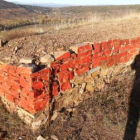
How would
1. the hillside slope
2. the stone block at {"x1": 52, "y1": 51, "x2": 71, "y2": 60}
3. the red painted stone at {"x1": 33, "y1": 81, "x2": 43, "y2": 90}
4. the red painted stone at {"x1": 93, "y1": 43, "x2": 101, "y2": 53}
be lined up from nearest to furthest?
the red painted stone at {"x1": 33, "y1": 81, "x2": 43, "y2": 90}
the stone block at {"x1": 52, "y1": 51, "x2": 71, "y2": 60}
the red painted stone at {"x1": 93, "y1": 43, "x2": 101, "y2": 53}
the hillside slope

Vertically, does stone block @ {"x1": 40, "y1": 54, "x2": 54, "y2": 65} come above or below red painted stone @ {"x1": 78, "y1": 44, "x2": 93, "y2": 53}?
below

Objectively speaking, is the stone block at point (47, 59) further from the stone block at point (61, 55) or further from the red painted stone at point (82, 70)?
the red painted stone at point (82, 70)

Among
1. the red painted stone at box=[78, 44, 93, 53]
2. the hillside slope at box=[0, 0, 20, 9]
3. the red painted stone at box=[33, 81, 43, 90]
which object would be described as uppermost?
the hillside slope at box=[0, 0, 20, 9]

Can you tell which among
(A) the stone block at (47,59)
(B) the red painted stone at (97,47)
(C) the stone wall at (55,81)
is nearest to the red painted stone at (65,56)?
(C) the stone wall at (55,81)

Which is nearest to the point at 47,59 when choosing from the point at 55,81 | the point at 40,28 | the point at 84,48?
the point at 55,81

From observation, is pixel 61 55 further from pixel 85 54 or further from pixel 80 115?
pixel 80 115

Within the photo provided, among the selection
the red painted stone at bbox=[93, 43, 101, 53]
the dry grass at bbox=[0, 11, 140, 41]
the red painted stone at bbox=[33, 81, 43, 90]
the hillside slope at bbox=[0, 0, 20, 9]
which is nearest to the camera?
the red painted stone at bbox=[33, 81, 43, 90]

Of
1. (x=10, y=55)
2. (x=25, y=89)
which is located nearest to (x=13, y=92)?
(x=25, y=89)

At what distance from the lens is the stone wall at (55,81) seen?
272 cm

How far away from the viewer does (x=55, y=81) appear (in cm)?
296

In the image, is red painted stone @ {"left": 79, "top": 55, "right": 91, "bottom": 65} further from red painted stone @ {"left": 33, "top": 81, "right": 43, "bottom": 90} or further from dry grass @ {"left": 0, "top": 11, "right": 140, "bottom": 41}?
dry grass @ {"left": 0, "top": 11, "right": 140, "bottom": 41}

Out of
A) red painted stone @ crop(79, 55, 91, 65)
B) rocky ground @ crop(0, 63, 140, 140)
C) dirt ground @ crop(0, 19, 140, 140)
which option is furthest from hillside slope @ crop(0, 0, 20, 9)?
rocky ground @ crop(0, 63, 140, 140)

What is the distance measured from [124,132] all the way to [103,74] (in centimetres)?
126

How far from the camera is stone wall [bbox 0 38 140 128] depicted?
272cm
